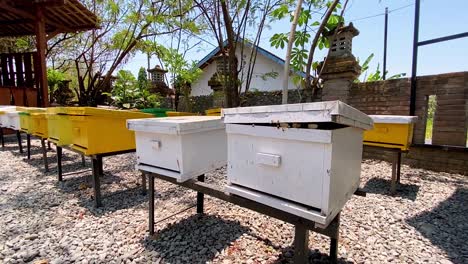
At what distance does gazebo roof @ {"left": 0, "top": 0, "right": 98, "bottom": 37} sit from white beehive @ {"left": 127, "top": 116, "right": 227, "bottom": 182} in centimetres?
758

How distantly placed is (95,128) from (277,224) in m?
2.19

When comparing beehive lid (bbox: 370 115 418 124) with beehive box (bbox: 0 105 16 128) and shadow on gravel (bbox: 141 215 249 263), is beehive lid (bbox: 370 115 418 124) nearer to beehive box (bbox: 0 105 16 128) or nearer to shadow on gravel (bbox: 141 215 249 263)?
shadow on gravel (bbox: 141 215 249 263)

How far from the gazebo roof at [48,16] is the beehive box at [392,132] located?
341 inches

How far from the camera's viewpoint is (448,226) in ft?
8.02

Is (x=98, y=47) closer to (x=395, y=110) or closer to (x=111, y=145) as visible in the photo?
(x=111, y=145)

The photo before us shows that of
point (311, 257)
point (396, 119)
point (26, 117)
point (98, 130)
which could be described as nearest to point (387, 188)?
point (396, 119)

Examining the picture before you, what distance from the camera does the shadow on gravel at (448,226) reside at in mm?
2062

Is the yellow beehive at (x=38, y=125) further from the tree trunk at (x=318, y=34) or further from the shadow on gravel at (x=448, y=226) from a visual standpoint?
the shadow on gravel at (x=448, y=226)

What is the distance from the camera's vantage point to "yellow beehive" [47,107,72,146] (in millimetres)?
3027

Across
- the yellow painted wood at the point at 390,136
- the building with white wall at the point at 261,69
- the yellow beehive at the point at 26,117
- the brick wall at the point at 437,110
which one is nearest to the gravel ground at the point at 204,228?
the brick wall at the point at 437,110

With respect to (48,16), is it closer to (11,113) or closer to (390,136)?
(11,113)

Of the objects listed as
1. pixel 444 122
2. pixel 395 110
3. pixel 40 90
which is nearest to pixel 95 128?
pixel 395 110

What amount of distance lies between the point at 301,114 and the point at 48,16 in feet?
34.4

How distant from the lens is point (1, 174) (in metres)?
4.29
